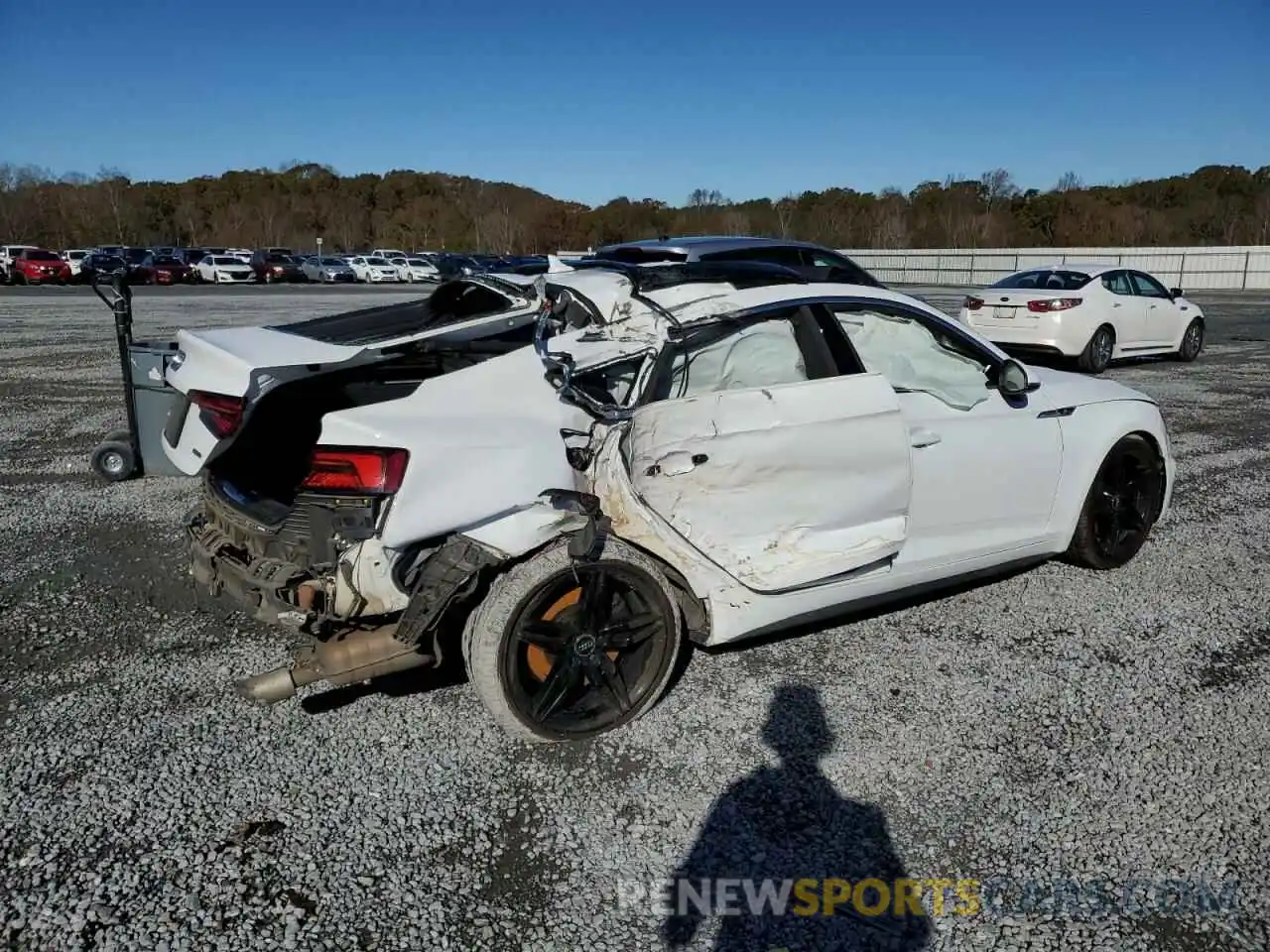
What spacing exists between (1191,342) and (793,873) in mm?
15060

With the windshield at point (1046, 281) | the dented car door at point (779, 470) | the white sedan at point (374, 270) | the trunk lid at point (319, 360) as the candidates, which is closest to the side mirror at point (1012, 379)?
the dented car door at point (779, 470)

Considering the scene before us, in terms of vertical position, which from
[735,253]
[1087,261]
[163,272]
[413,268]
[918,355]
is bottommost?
[918,355]

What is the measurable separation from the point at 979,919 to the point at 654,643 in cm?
143

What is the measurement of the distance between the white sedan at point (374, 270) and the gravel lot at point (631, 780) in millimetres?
46261

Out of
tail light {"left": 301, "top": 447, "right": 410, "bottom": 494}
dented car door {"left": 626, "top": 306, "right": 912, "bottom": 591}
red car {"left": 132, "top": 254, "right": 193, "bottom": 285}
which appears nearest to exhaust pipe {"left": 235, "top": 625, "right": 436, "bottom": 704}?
tail light {"left": 301, "top": 447, "right": 410, "bottom": 494}

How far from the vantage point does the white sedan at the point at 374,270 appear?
48844 mm

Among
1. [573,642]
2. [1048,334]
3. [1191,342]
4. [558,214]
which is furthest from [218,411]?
[558,214]

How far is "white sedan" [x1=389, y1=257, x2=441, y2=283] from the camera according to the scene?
49812mm

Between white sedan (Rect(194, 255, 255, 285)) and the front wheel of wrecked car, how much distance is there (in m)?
45.9

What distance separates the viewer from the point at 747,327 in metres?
3.94

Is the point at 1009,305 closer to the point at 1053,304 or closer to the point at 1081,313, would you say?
the point at 1053,304

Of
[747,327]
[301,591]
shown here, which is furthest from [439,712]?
[747,327]

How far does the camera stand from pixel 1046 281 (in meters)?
13.5

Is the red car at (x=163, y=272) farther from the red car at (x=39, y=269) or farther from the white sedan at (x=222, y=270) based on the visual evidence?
the red car at (x=39, y=269)
